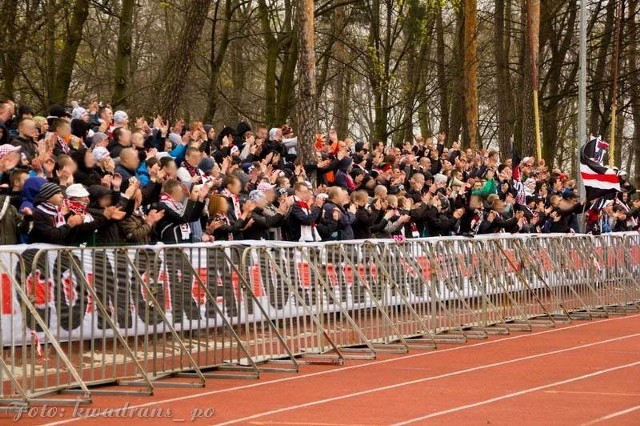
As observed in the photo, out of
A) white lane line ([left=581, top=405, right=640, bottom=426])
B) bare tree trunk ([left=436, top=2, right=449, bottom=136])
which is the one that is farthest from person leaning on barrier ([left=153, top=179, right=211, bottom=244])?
bare tree trunk ([left=436, top=2, right=449, bottom=136])

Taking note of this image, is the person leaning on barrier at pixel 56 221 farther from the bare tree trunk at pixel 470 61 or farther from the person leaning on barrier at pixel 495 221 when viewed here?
the bare tree trunk at pixel 470 61

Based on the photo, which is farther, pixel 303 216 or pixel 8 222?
pixel 303 216

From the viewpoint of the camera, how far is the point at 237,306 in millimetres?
14445

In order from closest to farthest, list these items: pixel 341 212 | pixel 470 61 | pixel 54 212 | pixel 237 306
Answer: pixel 54 212
pixel 237 306
pixel 341 212
pixel 470 61

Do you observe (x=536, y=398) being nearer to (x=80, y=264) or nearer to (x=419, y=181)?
(x=80, y=264)

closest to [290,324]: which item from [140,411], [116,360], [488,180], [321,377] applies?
[321,377]

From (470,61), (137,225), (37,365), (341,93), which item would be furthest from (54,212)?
(341,93)

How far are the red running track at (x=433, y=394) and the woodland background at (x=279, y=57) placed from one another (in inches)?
547

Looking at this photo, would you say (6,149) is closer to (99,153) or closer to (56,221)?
(99,153)

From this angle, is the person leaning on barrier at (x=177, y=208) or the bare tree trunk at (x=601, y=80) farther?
the bare tree trunk at (x=601, y=80)

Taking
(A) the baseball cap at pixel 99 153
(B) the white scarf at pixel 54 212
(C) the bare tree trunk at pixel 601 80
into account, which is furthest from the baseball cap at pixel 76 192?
(C) the bare tree trunk at pixel 601 80

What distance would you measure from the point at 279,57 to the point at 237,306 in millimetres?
32163

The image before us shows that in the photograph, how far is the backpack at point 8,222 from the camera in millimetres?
13328

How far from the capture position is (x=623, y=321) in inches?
901
